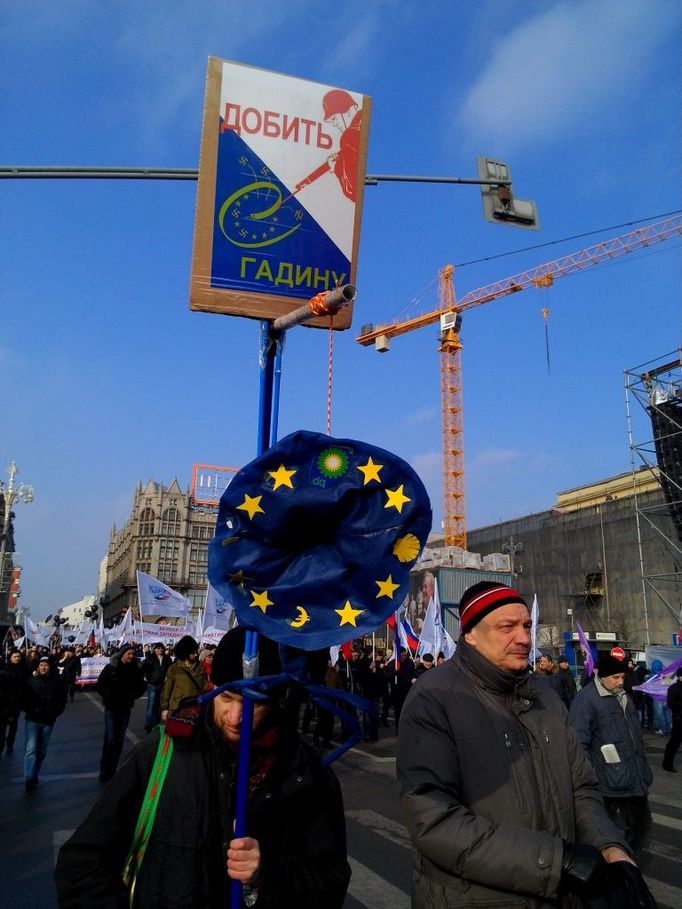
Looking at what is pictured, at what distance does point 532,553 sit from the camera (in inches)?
1999

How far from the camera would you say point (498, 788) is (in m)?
2.41

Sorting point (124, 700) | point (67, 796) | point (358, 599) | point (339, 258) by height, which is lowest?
point (67, 796)

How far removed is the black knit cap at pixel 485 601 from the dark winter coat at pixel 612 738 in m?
2.77

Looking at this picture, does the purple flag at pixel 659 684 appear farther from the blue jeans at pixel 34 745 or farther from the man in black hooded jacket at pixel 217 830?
the man in black hooded jacket at pixel 217 830

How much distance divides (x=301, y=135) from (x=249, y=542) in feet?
7.15

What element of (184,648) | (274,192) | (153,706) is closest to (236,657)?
(274,192)

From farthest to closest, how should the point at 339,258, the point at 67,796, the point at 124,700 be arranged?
1. the point at 124,700
2. the point at 67,796
3. the point at 339,258

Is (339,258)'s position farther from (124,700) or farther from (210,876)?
(124,700)

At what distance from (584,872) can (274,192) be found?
2962mm

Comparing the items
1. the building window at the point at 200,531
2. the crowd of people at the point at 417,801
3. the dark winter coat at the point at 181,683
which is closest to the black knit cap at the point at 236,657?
the crowd of people at the point at 417,801

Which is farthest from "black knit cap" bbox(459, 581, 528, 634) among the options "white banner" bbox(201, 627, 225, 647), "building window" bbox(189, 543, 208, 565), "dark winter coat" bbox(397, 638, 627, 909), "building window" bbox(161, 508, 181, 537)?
"building window" bbox(161, 508, 181, 537)

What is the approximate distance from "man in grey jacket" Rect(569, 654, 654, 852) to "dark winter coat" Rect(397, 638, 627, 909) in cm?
263

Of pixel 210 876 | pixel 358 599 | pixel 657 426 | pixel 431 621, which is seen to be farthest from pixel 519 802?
pixel 657 426

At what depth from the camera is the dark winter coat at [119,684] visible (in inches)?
390
